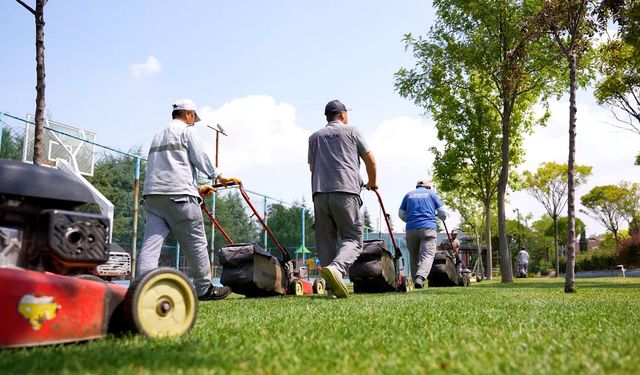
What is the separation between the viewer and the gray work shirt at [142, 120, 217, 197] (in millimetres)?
5352

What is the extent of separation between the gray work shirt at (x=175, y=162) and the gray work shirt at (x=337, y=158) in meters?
1.41

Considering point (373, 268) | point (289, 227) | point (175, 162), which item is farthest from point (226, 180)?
point (289, 227)

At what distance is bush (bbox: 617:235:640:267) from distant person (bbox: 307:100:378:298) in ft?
104

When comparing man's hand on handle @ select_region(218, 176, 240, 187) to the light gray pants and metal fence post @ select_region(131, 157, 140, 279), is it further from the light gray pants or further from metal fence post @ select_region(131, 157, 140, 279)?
metal fence post @ select_region(131, 157, 140, 279)

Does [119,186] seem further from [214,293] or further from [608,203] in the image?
[608,203]

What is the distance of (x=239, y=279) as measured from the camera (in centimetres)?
754

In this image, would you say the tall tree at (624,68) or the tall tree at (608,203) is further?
the tall tree at (608,203)

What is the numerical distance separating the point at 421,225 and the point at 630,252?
28900 mm

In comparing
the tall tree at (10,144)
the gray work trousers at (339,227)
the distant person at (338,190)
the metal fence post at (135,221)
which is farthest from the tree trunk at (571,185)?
the tall tree at (10,144)

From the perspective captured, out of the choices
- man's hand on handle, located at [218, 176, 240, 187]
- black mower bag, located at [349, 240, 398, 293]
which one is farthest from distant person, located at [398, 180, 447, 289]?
man's hand on handle, located at [218, 176, 240, 187]

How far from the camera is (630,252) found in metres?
33.4

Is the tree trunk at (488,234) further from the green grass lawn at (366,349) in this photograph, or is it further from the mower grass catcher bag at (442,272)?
the green grass lawn at (366,349)

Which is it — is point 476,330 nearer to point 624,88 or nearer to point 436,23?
point 436,23

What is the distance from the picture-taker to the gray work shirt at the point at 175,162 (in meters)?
5.35
